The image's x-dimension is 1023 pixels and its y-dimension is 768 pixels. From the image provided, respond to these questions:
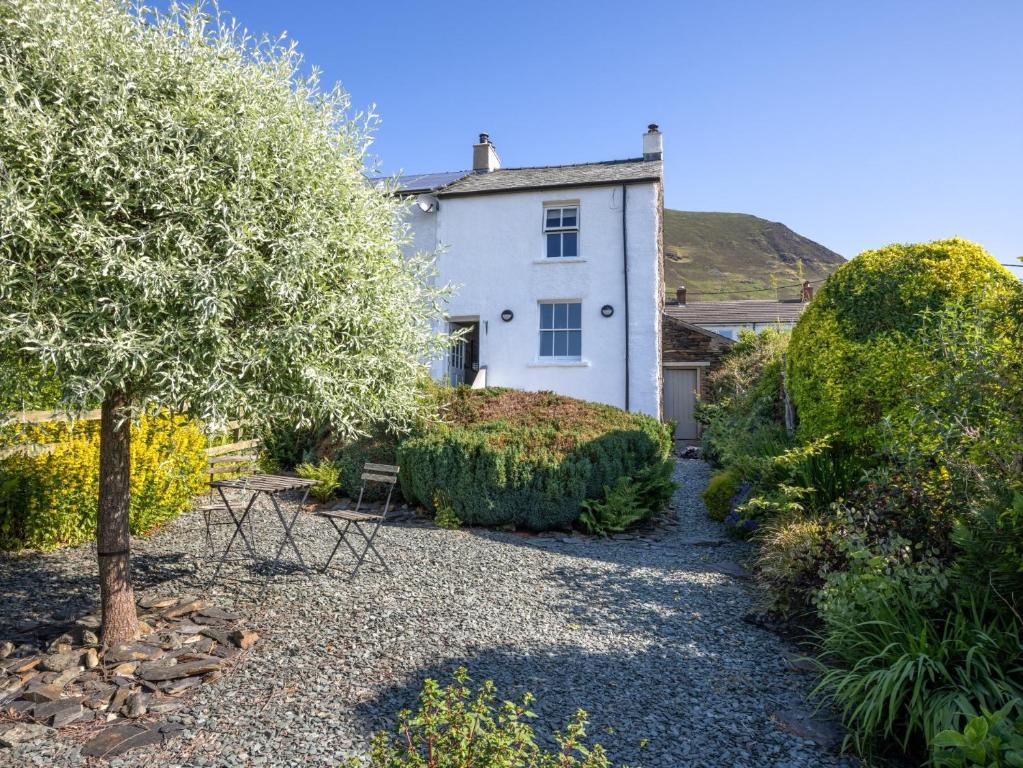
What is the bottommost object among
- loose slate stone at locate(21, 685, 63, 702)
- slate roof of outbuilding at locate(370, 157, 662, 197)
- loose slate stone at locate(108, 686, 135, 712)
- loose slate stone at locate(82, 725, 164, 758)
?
loose slate stone at locate(82, 725, 164, 758)

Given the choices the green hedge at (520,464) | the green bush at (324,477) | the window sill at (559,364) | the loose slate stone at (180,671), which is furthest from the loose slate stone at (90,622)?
the window sill at (559,364)

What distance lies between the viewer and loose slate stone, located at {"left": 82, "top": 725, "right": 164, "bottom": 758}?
11.4ft

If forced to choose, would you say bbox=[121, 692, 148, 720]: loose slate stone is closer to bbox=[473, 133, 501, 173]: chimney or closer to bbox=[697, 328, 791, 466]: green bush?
bbox=[697, 328, 791, 466]: green bush

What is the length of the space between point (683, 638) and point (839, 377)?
3955mm

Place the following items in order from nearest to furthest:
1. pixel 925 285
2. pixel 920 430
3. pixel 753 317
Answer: pixel 920 430 → pixel 925 285 → pixel 753 317

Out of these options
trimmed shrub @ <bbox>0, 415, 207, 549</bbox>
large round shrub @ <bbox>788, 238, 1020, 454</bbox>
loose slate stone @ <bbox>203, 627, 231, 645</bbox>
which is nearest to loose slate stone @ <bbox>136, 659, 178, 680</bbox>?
loose slate stone @ <bbox>203, 627, 231, 645</bbox>

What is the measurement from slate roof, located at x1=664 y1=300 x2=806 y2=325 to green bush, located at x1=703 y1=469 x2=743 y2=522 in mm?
20656

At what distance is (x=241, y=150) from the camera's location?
4.04m

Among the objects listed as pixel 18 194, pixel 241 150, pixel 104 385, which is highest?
pixel 241 150

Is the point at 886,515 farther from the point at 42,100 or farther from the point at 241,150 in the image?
the point at 42,100

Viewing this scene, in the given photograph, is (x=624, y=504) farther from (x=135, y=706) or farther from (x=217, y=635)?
(x=135, y=706)

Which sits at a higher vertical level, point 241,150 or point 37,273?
point 241,150

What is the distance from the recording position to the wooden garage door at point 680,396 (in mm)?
20406

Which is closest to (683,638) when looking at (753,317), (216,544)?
→ (216,544)
